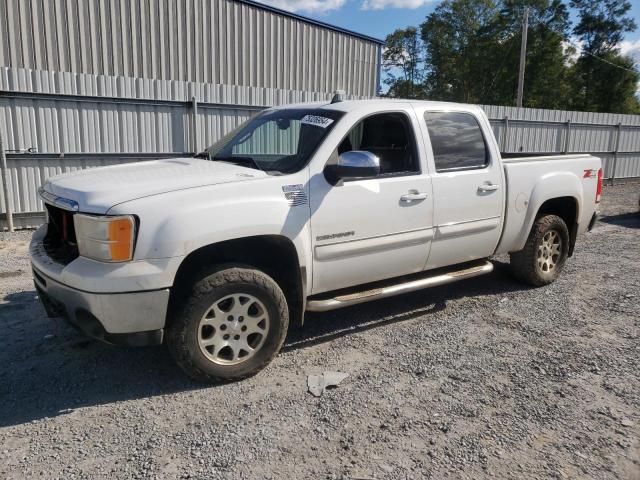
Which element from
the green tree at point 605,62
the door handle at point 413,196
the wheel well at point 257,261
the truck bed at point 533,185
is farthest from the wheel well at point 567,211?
the green tree at point 605,62

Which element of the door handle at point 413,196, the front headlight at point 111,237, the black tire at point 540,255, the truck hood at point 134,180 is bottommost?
the black tire at point 540,255

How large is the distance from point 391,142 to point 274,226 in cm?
149

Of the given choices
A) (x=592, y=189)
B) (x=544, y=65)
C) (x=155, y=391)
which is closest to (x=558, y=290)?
(x=592, y=189)

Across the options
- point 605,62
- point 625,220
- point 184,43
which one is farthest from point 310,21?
point 605,62

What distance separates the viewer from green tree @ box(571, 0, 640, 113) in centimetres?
4147

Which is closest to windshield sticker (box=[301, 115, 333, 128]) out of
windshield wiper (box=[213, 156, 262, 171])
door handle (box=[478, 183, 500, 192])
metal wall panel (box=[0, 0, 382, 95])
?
windshield wiper (box=[213, 156, 262, 171])

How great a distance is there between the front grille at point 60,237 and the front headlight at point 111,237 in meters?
0.36

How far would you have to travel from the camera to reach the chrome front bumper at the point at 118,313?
3.03 meters

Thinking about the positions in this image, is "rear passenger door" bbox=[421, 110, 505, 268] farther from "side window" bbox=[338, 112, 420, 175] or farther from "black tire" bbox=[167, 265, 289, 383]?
"black tire" bbox=[167, 265, 289, 383]

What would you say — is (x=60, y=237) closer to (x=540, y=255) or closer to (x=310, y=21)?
(x=540, y=255)

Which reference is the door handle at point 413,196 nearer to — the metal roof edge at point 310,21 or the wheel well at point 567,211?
the wheel well at point 567,211

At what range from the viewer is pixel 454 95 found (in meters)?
55.2

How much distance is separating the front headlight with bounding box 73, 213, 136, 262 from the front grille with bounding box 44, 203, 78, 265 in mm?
361

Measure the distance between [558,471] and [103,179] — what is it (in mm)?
3218
